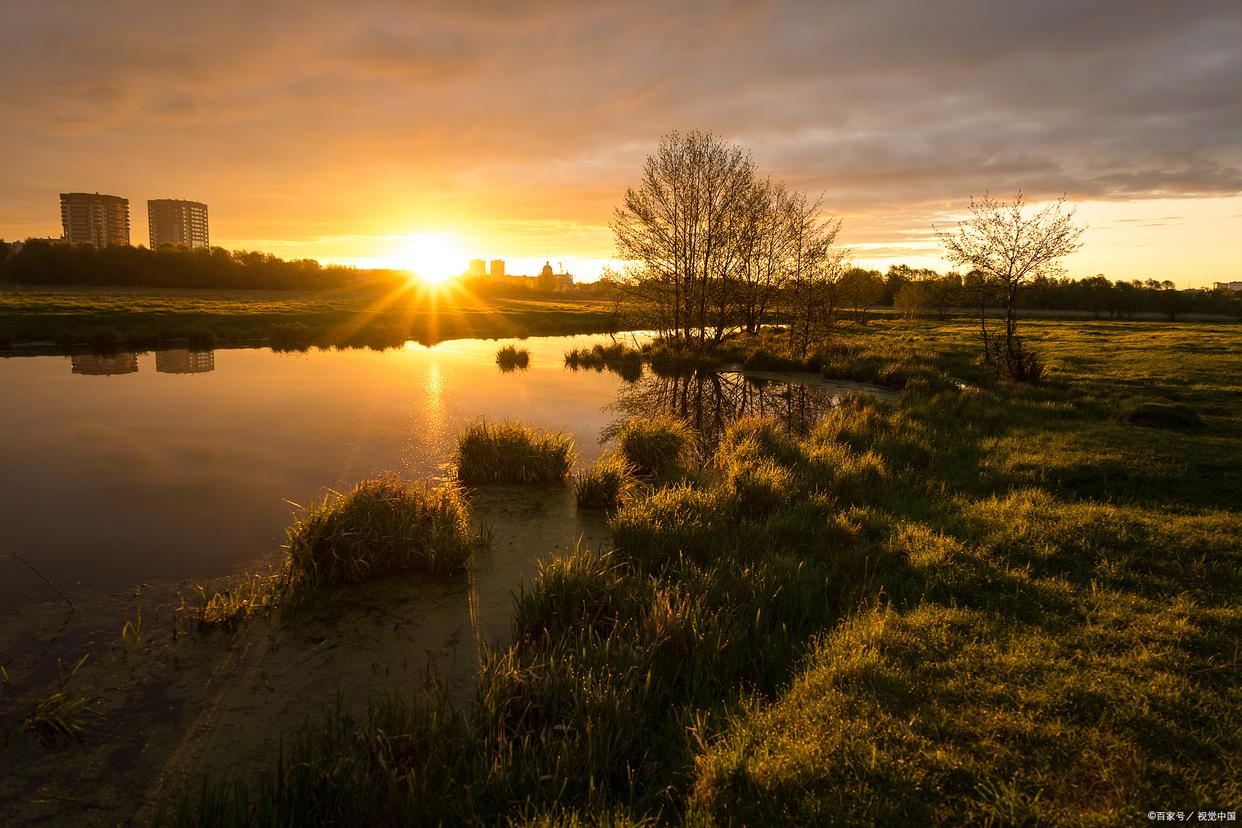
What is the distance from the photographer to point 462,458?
12.9 meters

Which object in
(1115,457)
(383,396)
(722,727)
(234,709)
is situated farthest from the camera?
(383,396)

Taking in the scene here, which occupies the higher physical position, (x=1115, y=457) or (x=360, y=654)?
(x=1115, y=457)

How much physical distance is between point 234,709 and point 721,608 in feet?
16.2

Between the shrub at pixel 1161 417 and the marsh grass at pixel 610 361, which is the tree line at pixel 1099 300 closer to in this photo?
the marsh grass at pixel 610 361

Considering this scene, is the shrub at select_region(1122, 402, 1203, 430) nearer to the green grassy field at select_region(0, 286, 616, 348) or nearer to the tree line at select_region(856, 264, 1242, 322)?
the green grassy field at select_region(0, 286, 616, 348)

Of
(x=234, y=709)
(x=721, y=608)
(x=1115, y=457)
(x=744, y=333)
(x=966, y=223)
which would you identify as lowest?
(x=234, y=709)

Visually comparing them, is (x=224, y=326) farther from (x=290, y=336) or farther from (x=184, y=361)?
(x=184, y=361)

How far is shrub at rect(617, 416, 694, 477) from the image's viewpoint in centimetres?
1359

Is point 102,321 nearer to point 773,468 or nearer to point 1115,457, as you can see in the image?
point 773,468

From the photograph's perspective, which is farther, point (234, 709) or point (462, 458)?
point (462, 458)

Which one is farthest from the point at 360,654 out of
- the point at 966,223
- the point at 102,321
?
the point at 102,321

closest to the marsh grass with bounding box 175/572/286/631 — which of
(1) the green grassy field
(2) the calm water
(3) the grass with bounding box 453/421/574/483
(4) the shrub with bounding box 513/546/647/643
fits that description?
(2) the calm water

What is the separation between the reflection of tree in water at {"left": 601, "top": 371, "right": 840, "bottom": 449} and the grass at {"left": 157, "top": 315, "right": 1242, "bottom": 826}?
811 cm

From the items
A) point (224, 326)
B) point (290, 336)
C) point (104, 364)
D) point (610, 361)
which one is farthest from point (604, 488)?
point (224, 326)
